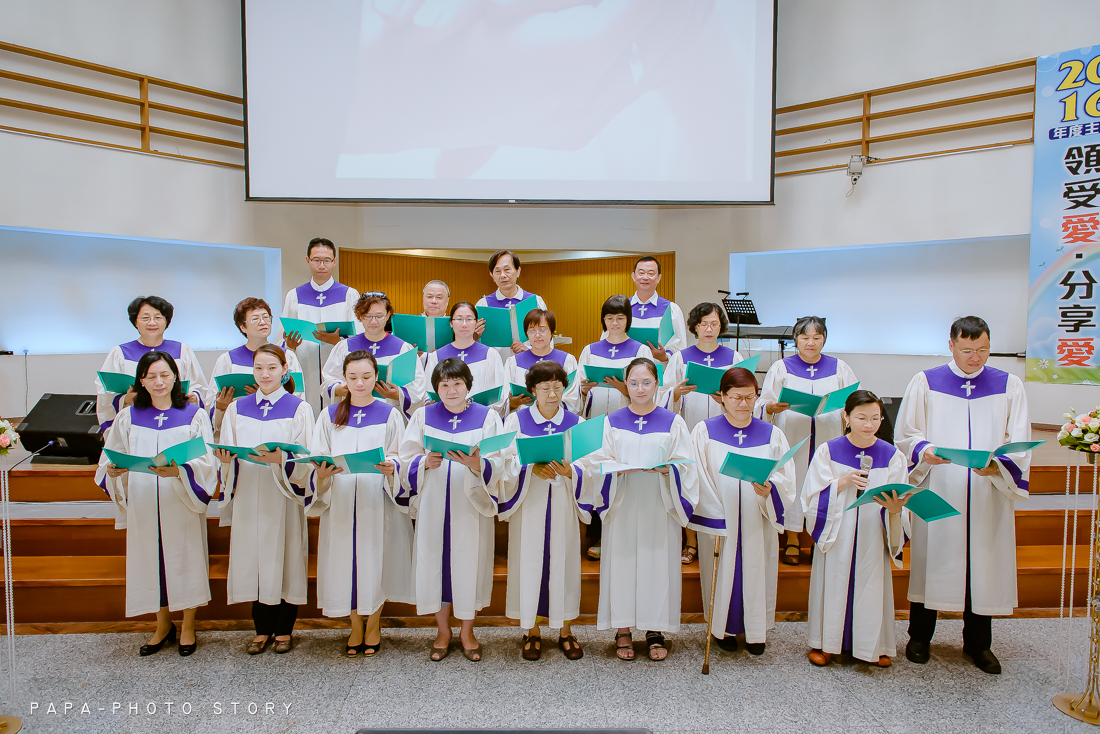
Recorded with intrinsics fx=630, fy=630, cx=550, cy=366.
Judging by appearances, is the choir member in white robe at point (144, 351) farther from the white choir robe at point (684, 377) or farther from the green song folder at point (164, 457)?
the white choir robe at point (684, 377)

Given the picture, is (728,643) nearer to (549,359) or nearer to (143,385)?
(549,359)

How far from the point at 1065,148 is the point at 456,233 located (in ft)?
19.7

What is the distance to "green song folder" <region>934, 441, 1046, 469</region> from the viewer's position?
260cm

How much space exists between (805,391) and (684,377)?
2.25ft

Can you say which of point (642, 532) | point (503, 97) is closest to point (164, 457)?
point (642, 532)

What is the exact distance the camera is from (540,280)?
923cm

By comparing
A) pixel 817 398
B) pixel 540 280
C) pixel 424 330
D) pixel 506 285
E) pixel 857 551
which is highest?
pixel 540 280

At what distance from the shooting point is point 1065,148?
5535mm

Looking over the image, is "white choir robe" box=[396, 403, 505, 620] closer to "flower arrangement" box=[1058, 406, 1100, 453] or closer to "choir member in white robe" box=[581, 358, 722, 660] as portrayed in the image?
"choir member in white robe" box=[581, 358, 722, 660]

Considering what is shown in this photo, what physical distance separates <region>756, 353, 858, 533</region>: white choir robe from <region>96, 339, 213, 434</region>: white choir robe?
3.17 m

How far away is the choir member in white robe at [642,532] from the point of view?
2949 millimetres

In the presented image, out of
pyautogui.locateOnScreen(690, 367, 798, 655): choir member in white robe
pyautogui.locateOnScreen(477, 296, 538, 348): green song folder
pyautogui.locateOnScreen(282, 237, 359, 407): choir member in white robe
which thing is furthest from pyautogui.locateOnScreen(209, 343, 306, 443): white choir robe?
pyautogui.locateOnScreen(690, 367, 798, 655): choir member in white robe

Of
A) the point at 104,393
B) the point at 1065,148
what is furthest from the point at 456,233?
the point at 1065,148

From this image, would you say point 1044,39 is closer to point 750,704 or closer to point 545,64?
point 545,64
